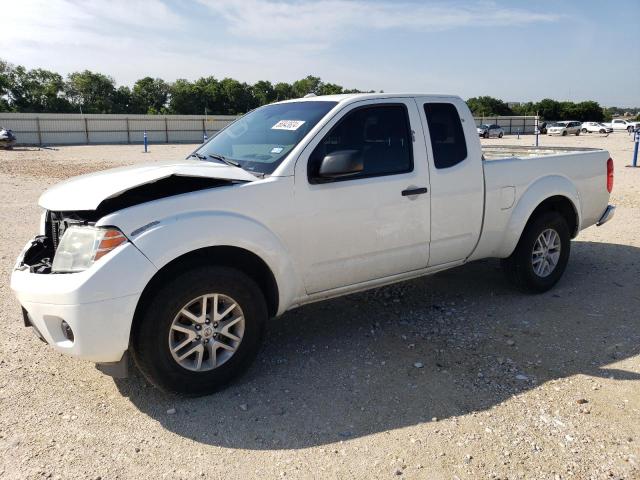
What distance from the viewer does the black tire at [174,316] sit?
3.20 metres

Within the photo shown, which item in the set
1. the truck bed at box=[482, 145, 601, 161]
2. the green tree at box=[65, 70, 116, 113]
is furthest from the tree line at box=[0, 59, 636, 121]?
the truck bed at box=[482, 145, 601, 161]

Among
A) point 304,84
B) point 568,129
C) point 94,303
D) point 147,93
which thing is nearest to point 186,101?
point 147,93

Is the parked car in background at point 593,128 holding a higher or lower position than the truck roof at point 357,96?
higher

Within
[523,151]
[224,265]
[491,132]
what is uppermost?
[491,132]

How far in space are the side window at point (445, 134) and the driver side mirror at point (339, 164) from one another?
0.98 m

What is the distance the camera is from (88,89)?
9006 centimetres

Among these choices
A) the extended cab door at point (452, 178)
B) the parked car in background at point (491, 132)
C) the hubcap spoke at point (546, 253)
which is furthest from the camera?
the parked car in background at point (491, 132)

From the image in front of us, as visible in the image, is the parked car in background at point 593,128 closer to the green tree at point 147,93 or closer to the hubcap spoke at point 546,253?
the hubcap spoke at point 546,253

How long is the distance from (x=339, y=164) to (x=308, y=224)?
0.47m

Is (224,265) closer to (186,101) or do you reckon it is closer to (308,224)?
(308,224)

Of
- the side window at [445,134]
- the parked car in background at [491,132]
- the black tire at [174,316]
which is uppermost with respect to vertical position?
the parked car in background at [491,132]

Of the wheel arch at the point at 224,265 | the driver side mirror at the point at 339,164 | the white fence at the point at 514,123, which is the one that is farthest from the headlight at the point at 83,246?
the white fence at the point at 514,123

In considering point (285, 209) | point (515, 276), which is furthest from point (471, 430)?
point (515, 276)

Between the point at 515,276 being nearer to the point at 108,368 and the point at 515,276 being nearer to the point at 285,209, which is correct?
the point at 285,209
